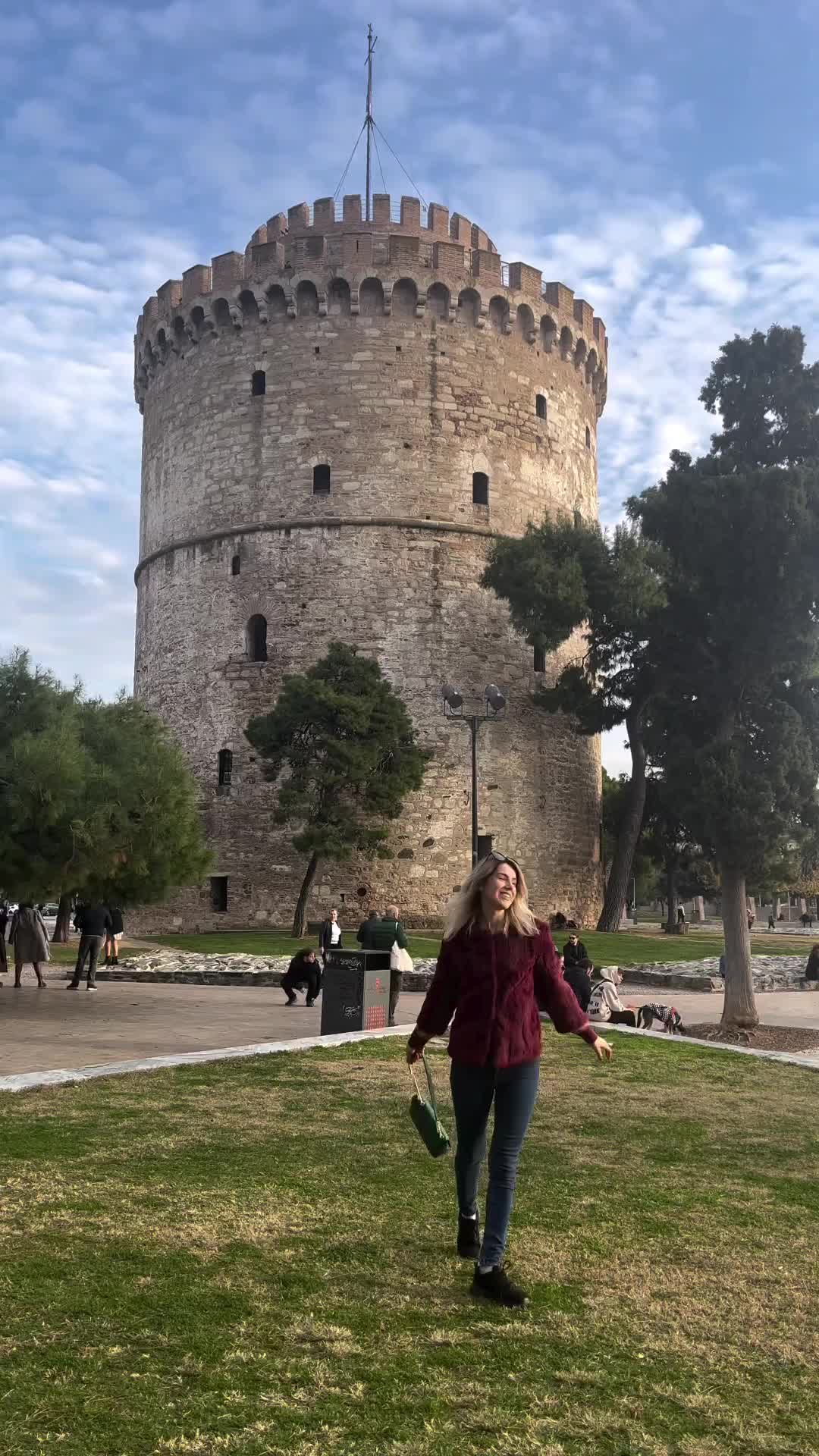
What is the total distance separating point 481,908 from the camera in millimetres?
4301

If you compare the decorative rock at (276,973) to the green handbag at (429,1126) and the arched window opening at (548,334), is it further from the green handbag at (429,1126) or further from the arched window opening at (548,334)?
the arched window opening at (548,334)

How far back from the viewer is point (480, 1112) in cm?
426

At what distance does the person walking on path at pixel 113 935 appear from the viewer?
714 inches

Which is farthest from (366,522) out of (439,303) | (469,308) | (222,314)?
(222,314)

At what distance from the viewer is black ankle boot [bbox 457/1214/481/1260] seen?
4309 mm

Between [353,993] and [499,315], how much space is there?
24.2 metres

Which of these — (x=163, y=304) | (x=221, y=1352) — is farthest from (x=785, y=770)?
(x=163, y=304)

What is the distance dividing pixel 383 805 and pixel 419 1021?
72.8 feet

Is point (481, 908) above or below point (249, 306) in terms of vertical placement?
below

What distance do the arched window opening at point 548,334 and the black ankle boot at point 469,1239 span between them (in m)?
30.4

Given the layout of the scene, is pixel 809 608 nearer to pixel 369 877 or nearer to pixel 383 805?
pixel 383 805

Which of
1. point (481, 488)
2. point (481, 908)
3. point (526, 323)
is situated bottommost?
point (481, 908)

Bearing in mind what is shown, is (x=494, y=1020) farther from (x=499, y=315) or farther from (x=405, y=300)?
(x=499, y=315)

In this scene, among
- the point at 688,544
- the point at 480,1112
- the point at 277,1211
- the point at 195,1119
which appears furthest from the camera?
the point at 688,544
